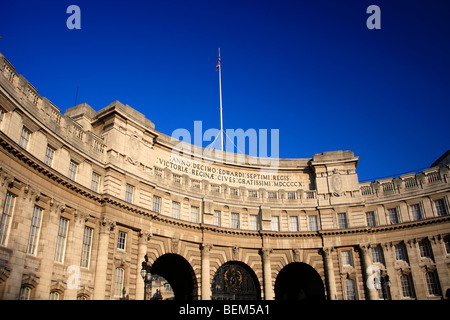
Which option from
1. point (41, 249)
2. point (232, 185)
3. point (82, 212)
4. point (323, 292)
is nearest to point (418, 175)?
point (323, 292)

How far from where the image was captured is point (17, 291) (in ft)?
76.3

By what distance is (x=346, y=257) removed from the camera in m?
43.2

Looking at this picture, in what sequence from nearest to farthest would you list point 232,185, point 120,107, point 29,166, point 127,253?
point 29,166 < point 127,253 < point 120,107 < point 232,185

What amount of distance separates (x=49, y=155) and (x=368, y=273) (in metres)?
32.8

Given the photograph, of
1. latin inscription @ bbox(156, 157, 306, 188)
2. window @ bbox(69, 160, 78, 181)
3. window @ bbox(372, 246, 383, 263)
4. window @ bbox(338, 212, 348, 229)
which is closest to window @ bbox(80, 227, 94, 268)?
window @ bbox(69, 160, 78, 181)

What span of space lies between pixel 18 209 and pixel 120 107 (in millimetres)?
15139

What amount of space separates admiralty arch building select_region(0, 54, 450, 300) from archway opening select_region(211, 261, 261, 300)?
11 cm

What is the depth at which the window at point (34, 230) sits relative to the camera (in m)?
25.3

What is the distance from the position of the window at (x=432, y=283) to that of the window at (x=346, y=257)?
24.5 ft

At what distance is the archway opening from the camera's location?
40.3 meters

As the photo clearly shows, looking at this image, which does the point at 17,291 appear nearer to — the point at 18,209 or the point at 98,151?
the point at 18,209

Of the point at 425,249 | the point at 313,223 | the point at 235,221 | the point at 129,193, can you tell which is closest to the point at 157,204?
the point at 129,193

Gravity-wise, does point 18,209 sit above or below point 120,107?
below

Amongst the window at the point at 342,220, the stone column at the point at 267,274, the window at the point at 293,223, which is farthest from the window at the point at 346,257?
the stone column at the point at 267,274
